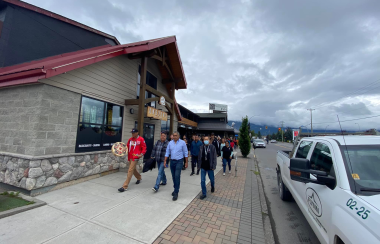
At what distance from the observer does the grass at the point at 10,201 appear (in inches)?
145

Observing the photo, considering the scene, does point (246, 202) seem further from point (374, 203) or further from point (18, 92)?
point (18, 92)

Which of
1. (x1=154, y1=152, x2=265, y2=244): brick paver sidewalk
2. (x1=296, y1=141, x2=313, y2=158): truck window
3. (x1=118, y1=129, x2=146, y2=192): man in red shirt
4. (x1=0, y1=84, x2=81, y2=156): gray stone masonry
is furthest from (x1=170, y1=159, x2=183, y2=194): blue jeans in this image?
(x1=0, y1=84, x2=81, y2=156): gray stone masonry

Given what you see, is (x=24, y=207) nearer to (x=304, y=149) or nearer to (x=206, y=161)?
(x=206, y=161)

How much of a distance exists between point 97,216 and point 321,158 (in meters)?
4.24

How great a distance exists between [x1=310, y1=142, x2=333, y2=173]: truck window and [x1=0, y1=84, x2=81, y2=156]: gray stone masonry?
241 inches

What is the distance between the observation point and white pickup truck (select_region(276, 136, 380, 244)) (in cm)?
166

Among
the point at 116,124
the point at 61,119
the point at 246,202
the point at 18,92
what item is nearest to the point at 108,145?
the point at 116,124

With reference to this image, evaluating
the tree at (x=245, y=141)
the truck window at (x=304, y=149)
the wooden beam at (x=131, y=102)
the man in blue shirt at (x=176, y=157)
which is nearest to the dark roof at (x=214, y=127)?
the tree at (x=245, y=141)

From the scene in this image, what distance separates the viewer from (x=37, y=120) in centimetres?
450

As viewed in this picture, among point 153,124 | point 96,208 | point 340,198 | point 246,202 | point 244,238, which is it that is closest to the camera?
point 340,198

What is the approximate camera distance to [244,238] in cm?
317

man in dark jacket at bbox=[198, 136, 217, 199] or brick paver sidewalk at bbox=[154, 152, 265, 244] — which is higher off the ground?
man in dark jacket at bbox=[198, 136, 217, 199]

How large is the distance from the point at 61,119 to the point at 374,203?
639 cm

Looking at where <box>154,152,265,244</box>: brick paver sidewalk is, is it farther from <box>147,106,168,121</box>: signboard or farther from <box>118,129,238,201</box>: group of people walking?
<box>147,106,168,121</box>: signboard
